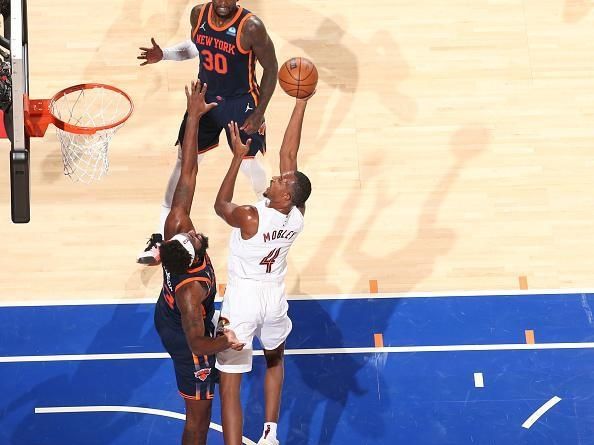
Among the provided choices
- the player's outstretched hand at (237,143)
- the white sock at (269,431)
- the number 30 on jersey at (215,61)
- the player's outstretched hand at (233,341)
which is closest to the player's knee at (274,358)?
the white sock at (269,431)

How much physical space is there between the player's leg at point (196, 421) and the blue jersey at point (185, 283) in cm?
54

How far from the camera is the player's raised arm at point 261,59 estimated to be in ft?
26.0

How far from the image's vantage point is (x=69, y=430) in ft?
26.0

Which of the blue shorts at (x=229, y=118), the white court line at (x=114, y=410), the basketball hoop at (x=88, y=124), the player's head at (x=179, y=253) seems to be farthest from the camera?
the basketball hoop at (x=88, y=124)

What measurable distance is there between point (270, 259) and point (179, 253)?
2.99ft

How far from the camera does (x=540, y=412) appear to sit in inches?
316

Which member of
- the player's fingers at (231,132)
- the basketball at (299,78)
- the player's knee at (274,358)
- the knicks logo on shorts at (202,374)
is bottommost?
the knicks logo on shorts at (202,374)

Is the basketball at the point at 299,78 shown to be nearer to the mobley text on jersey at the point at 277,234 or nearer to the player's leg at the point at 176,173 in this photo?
the player's leg at the point at 176,173

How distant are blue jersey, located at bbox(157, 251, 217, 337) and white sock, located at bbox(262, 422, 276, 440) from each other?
2.79 ft

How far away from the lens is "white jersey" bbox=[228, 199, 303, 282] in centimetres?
709

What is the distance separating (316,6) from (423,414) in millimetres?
4952

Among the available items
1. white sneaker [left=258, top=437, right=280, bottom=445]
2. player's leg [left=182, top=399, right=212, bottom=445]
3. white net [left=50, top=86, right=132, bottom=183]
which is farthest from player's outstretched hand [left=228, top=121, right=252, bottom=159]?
white sneaker [left=258, top=437, right=280, bottom=445]

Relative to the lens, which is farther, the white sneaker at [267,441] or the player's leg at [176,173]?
the player's leg at [176,173]

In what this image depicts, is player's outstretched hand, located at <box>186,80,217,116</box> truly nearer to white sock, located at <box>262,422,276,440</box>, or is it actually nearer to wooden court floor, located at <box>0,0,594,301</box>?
wooden court floor, located at <box>0,0,594,301</box>
